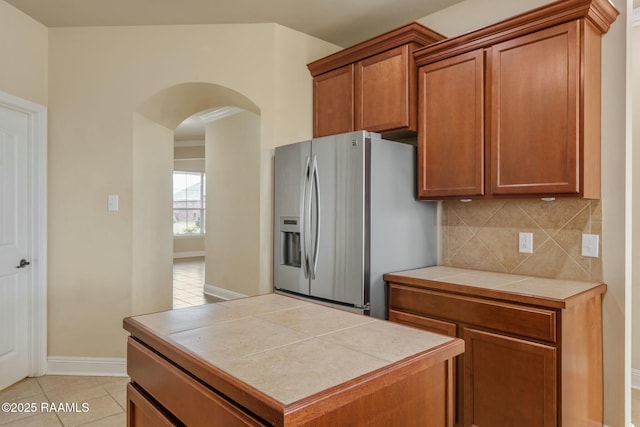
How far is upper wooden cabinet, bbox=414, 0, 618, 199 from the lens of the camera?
2105mm

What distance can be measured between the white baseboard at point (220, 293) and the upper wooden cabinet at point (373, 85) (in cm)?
300

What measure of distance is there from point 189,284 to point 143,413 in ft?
19.4

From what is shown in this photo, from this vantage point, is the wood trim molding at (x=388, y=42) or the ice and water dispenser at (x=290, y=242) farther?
the ice and water dispenser at (x=290, y=242)

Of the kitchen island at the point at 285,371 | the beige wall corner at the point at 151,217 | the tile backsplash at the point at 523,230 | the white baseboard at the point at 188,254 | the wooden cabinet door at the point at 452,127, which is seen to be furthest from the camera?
the white baseboard at the point at 188,254

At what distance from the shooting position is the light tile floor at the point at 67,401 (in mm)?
2541

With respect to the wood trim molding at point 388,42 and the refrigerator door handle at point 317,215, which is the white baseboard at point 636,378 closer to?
the refrigerator door handle at point 317,215

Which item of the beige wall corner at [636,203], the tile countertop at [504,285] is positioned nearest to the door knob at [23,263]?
the tile countertop at [504,285]

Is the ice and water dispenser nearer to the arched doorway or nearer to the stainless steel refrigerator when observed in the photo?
the stainless steel refrigerator

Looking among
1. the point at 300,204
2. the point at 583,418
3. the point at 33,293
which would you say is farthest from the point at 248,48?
the point at 583,418

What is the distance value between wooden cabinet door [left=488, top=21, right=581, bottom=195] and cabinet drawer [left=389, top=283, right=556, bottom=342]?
2.17 feet

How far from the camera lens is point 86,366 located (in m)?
3.27

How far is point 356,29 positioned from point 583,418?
3.03 metres

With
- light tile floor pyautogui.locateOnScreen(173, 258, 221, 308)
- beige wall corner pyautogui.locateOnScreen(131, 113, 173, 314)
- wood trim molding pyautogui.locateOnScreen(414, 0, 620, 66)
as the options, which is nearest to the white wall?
wood trim molding pyautogui.locateOnScreen(414, 0, 620, 66)

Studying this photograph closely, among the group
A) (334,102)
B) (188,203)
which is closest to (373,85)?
(334,102)
